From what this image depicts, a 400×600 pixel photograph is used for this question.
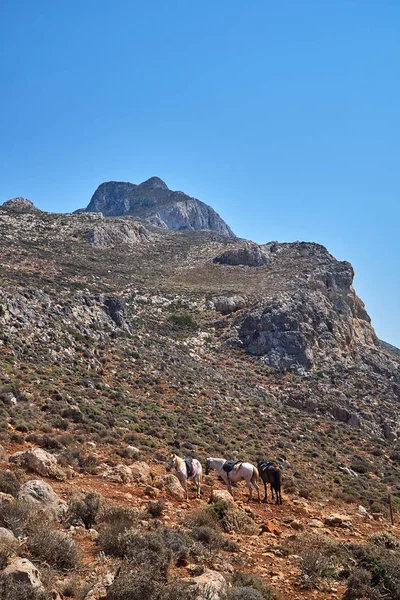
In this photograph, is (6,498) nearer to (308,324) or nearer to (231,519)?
(231,519)

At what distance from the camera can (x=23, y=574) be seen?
16.8 ft

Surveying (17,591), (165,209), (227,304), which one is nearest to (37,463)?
(17,591)

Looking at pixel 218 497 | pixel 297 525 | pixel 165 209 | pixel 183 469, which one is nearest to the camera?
pixel 297 525

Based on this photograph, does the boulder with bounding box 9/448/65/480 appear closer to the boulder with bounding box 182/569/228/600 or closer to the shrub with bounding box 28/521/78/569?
the shrub with bounding box 28/521/78/569

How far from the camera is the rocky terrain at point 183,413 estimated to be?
7137 mm

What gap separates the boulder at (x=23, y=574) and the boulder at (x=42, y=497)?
9.44 ft

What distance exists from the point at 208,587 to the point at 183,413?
21.8 meters

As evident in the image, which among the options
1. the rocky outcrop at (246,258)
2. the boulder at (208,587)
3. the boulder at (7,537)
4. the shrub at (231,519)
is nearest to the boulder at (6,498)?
the boulder at (7,537)

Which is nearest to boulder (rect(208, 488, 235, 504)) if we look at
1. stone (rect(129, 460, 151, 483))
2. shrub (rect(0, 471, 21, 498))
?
stone (rect(129, 460, 151, 483))

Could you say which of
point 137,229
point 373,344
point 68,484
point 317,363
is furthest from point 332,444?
point 137,229

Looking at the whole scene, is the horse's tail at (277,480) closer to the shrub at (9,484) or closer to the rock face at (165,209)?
the shrub at (9,484)

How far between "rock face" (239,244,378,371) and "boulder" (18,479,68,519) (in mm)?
40066

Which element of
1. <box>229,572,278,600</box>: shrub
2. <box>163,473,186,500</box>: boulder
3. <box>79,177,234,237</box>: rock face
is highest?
<box>79,177,234,237</box>: rock face

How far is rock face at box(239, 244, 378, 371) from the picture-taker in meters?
49.2
